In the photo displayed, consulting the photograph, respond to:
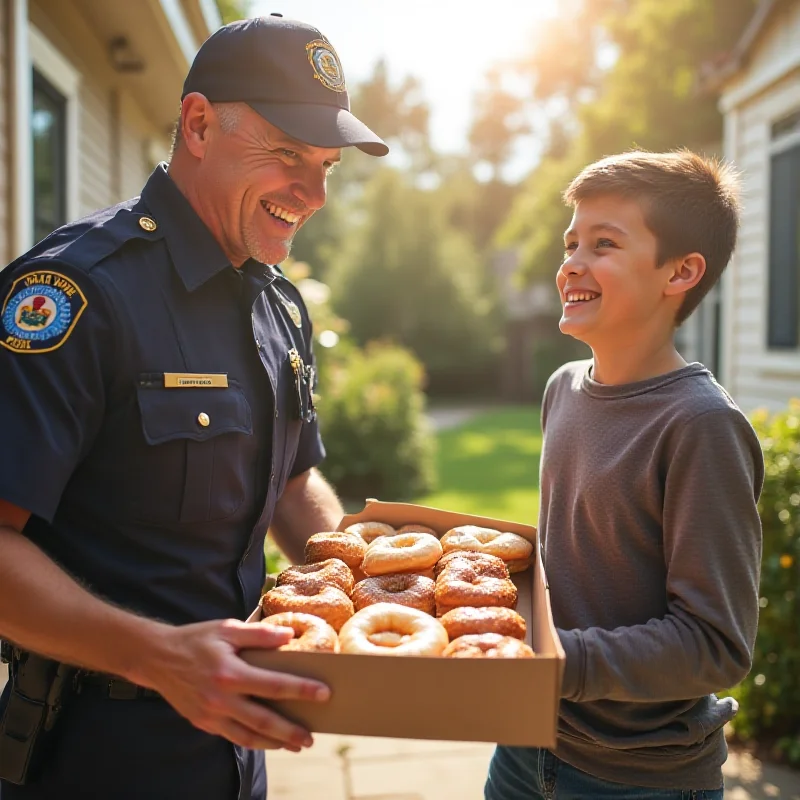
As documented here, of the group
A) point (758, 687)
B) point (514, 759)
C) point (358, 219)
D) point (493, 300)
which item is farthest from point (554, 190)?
point (514, 759)

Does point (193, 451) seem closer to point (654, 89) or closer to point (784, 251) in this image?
point (784, 251)

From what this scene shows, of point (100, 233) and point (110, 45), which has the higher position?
point (110, 45)

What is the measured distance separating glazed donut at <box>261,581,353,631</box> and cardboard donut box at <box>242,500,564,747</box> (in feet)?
0.86

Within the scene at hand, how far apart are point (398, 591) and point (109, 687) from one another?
2.20ft

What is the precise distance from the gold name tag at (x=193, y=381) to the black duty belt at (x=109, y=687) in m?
0.65

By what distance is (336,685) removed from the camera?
4.78 ft

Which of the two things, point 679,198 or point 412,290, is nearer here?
point 679,198

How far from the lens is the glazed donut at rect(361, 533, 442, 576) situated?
1.99 metres

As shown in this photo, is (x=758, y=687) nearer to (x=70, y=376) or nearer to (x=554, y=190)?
(x=70, y=376)

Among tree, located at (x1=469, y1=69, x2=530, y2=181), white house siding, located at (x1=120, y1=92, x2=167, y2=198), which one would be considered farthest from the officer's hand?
tree, located at (x1=469, y1=69, x2=530, y2=181)

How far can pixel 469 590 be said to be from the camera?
181 centimetres

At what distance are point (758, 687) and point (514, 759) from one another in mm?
2532

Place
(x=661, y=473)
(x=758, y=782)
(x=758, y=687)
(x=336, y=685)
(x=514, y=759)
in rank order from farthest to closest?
(x=758, y=687) < (x=758, y=782) < (x=514, y=759) < (x=661, y=473) < (x=336, y=685)

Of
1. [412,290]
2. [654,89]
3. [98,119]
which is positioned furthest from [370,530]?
[412,290]
